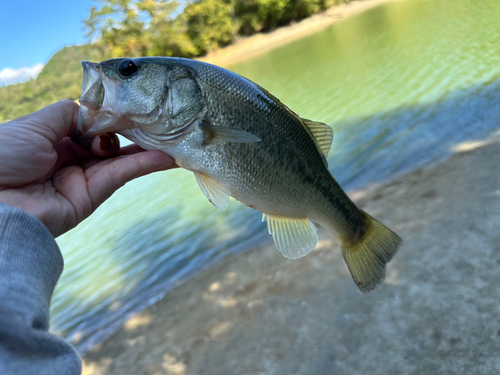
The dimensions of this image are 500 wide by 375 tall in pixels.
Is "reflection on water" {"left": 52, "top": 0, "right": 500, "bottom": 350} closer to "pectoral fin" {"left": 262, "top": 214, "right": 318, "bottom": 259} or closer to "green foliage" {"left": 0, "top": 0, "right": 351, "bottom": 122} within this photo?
"pectoral fin" {"left": 262, "top": 214, "right": 318, "bottom": 259}

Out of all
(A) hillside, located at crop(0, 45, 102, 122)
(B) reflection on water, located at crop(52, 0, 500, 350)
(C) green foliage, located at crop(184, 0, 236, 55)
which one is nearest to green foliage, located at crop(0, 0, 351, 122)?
(C) green foliage, located at crop(184, 0, 236, 55)

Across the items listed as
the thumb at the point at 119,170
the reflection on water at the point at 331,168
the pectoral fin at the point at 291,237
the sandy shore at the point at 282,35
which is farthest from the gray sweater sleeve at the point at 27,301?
the sandy shore at the point at 282,35

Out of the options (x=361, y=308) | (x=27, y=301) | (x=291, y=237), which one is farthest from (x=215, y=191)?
(x=361, y=308)

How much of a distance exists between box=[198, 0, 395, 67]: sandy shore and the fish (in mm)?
40948

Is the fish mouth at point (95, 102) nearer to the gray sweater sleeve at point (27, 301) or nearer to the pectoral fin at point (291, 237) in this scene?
the gray sweater sleeve at point (27, 301)

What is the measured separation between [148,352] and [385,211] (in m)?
3.83

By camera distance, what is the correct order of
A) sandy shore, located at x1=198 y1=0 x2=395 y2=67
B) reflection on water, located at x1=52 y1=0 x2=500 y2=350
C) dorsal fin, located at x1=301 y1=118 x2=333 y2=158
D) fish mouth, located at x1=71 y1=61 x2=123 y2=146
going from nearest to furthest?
fish mouth, located at x1=71 y1=61 x2=123 y2=146 < dorsal fin, located at x1=301 y1=118 x2=333 y2=158 < reflection on water, located at x1=52 y1=0 x2=500 y2=350 < sandy shore, located at x1=198 y1=0 x2=395 y2=67

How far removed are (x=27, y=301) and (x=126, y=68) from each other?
130cm

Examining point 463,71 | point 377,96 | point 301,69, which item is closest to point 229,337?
point 377,96

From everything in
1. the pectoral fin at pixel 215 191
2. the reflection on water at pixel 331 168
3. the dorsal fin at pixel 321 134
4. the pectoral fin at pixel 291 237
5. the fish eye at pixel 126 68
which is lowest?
the reflection on water at pixel 331 168

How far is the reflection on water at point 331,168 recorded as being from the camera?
6102mm

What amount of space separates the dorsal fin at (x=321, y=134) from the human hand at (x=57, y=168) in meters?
0.91

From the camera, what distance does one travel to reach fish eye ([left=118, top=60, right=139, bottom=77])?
73.5 inches

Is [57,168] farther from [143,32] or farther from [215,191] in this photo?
[143,32]
